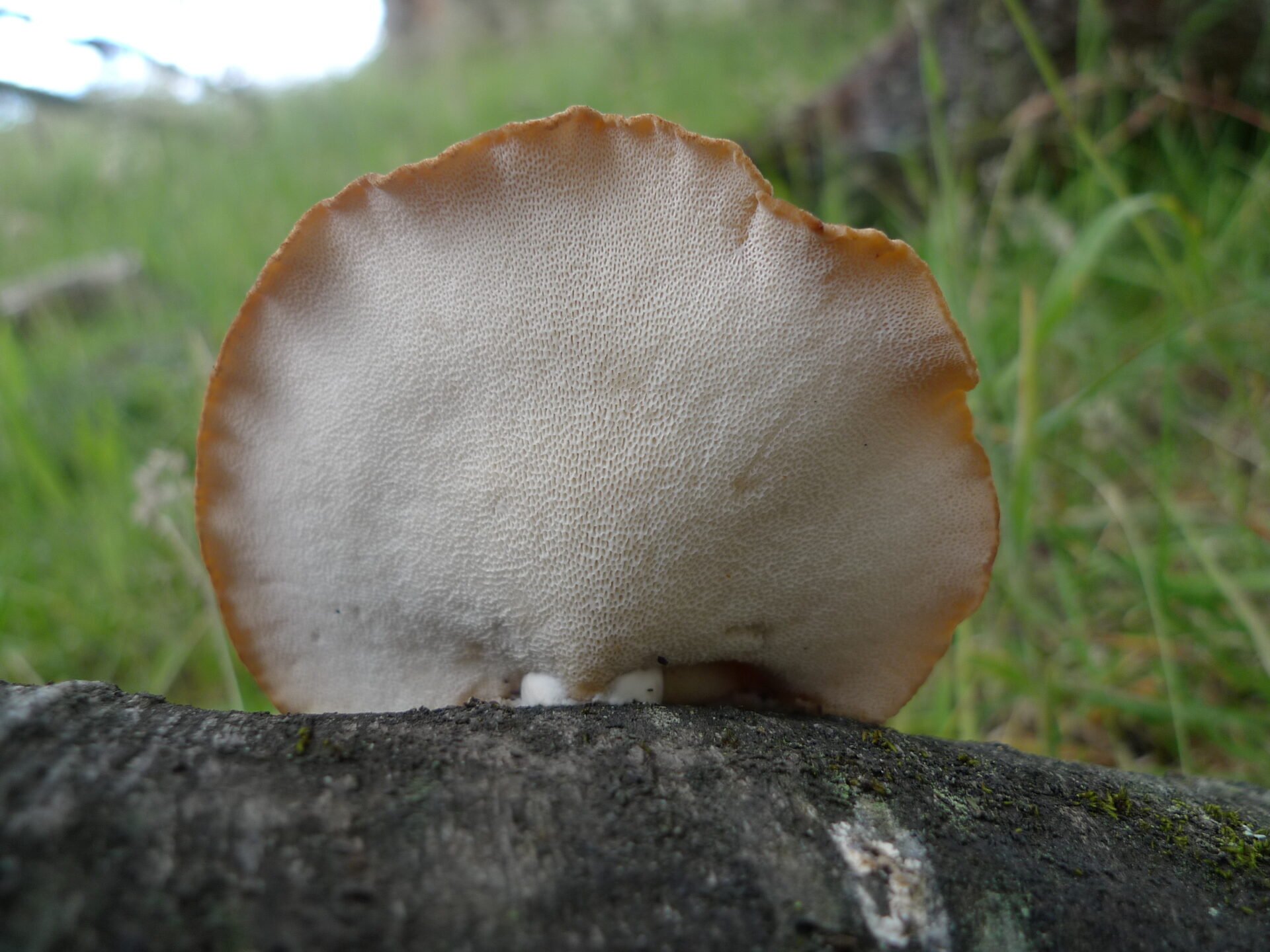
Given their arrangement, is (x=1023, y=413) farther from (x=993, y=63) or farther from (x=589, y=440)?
(x=993, y=63)

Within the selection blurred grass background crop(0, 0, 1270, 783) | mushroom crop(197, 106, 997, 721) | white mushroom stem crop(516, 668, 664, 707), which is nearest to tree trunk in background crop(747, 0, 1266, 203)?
blurred grass background crop(0, 0, 1270, 783)

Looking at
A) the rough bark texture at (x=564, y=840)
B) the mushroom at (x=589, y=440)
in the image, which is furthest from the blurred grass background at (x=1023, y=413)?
the rough bark texture at (x=564, y=840)

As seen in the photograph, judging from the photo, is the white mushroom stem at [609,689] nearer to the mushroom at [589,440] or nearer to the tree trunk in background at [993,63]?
the mushroom at [589,440]

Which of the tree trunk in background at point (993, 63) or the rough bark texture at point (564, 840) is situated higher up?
the tree trunk in background at point (993, 63)

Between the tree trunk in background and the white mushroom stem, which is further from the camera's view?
the tree trunk in background

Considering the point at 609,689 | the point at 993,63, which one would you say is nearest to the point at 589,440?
the point at 609,689

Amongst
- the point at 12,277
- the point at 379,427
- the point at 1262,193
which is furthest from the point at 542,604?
the point at 12,277

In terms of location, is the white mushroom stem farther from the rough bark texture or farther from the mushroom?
the rough bark texture
